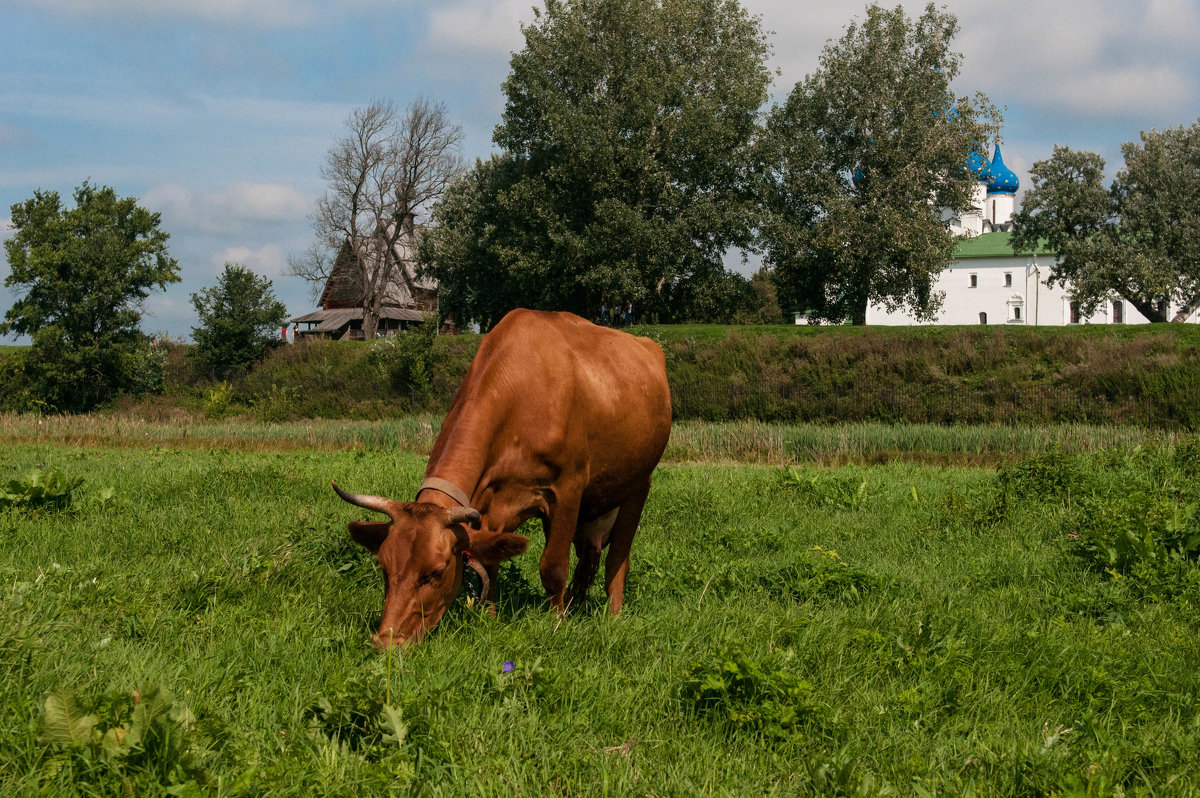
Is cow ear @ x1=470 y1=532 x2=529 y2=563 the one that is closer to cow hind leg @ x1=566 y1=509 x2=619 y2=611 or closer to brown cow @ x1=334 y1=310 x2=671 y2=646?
brown cow @ x1=334 y1=310 x2=671 y2=646

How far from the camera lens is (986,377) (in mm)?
30188

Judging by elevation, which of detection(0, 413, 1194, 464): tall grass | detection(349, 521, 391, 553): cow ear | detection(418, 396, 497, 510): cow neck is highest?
detection(418, 396, 497, 510): cow neck

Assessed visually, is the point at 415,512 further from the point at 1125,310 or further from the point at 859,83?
the point at 1125,310

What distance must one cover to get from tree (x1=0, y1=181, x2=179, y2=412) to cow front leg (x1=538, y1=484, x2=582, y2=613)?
3796cm

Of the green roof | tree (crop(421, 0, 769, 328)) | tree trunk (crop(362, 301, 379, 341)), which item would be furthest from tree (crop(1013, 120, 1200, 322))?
tree trunk (crop(362, 301, 379, 341))

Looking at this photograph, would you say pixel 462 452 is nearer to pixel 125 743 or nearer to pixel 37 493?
pixel 125 743

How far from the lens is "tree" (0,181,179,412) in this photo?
37.4 m

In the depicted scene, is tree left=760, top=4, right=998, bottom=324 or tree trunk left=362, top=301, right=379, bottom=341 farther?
tree trunk left=362, top=301, right=379, bottom=341

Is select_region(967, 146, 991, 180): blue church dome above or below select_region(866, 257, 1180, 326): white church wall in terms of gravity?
above

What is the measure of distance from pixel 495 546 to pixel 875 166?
38.5 meters

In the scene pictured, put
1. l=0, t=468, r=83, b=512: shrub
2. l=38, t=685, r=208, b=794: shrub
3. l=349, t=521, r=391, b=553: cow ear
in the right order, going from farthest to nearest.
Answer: l=0, t=468, r=83, b=512: shrub, l=349, t=521, r=391, b=553: cow ear, l=38, t=685, r=208, b=794: shrub

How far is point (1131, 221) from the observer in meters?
47.5

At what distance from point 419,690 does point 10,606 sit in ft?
6.63

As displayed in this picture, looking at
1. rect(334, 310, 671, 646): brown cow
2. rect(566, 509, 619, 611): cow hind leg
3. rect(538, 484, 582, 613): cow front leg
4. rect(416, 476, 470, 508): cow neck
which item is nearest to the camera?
rect(334, 310, 671, 646): brown cow
